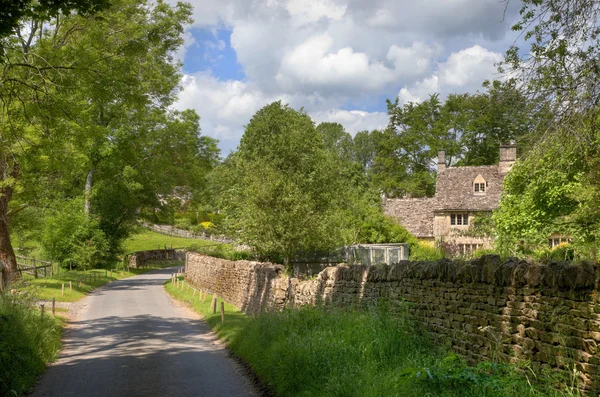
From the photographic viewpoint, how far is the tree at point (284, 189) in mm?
30781

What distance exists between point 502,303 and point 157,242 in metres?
74.3

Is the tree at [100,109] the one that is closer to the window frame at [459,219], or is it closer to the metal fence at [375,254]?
the metal fence at [375,254]

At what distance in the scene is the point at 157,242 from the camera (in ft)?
259

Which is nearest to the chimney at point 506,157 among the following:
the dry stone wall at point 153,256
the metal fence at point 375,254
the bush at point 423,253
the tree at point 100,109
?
the bush at point 423,253

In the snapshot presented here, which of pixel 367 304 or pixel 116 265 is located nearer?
pixel 367 304

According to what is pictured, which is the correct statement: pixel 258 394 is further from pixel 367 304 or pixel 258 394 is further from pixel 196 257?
pixel 196 257

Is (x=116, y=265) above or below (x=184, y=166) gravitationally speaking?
below

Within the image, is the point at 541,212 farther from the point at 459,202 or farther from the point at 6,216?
the point at 6,216

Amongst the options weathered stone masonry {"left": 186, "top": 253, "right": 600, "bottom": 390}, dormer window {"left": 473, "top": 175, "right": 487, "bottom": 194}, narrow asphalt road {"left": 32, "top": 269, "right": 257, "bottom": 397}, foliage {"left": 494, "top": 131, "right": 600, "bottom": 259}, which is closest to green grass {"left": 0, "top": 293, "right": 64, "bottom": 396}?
narrow asphalt road {"left": 32, "top": 269, "right": 257, "bottom": 397}

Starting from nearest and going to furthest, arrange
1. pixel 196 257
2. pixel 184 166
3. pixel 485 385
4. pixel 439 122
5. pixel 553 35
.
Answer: pixel 485 385 < pixel 553 35 < pixel 196 257 < pixel 184 166 < pixel 439 122

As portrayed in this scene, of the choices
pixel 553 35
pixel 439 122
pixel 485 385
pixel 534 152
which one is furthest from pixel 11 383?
pixel 439 122

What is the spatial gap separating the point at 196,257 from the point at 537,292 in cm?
3108

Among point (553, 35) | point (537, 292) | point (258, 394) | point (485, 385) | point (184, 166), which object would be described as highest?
point (184, 166)

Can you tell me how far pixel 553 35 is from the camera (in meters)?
10.0
